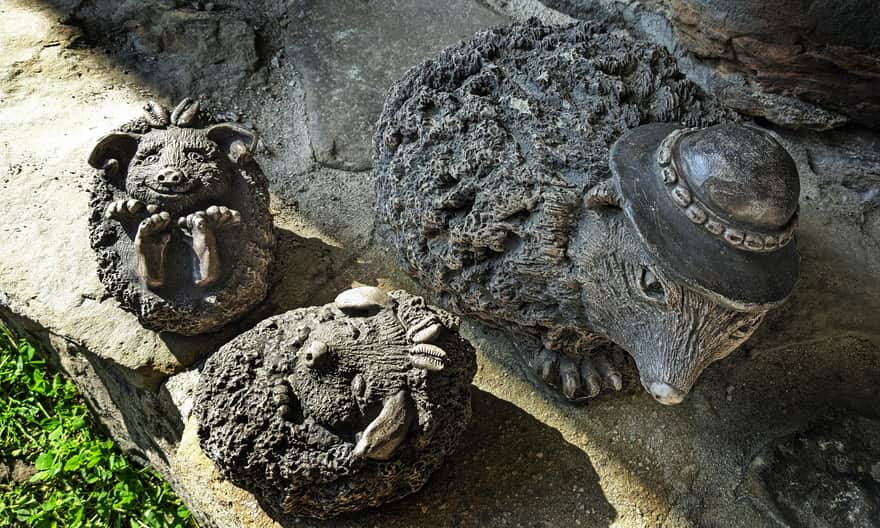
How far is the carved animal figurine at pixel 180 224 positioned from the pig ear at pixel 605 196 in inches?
26.6

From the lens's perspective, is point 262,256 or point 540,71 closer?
point 540,71

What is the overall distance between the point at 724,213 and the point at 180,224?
94 cm

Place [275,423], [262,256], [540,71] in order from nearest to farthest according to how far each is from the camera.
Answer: [275,423] < [540,71] < [262,256]

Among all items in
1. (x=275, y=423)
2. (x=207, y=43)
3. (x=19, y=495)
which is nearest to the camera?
(x=275, y=423)

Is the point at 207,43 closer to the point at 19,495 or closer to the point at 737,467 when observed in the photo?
the point at 19,495

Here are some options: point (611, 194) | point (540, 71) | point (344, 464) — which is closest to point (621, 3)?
point (540, 71)

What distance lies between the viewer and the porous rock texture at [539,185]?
1.08 m

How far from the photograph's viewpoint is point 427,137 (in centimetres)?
130

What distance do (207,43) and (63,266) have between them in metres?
0.73

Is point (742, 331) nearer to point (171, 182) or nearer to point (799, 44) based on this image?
point (799, 44)

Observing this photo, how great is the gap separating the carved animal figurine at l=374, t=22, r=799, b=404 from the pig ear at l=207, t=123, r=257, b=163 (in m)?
0.25

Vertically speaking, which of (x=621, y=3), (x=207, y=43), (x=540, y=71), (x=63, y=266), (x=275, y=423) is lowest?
(x=63, y=266)

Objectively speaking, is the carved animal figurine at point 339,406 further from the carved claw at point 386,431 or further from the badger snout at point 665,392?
the badger snout at point 665,392

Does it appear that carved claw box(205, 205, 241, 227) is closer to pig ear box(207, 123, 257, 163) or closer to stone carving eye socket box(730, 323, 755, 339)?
pig ear box(207, 123, 257, 163)
